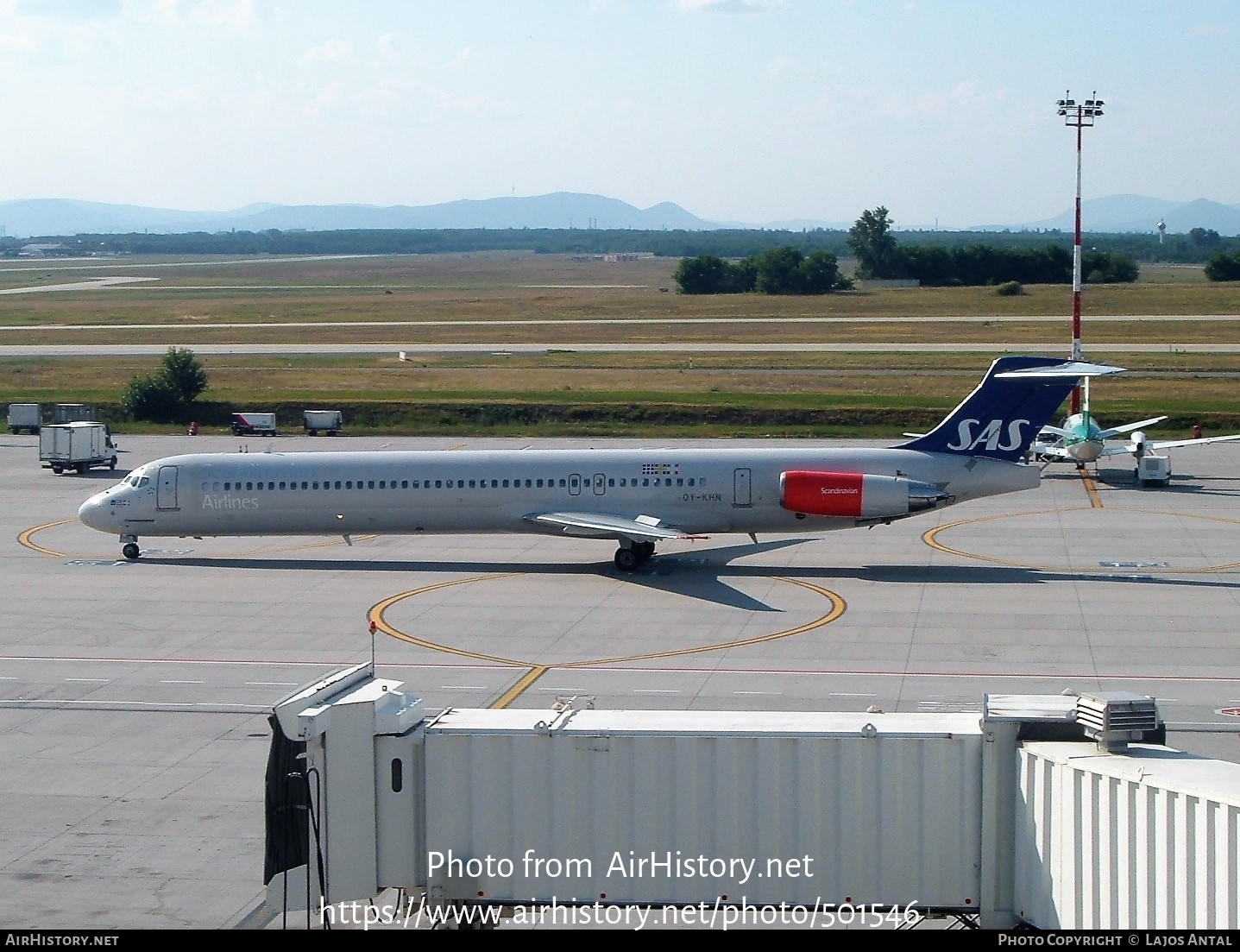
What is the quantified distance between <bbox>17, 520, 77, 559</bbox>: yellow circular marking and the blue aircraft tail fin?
91.1ft

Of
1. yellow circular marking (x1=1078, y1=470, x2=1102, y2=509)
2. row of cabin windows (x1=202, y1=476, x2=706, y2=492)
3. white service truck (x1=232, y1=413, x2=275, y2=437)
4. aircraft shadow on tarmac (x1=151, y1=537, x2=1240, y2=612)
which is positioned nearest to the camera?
aircraft shadow on tarmac (x1=151, y1=537, x2=1240, y2=612)

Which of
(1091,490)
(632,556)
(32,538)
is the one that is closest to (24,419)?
(32,538)

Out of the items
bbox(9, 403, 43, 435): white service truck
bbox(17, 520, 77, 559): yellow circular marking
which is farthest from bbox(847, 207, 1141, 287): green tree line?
bbox(17, 520, 77, 559): yellow circular marking

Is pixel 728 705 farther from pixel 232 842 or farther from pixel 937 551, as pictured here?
pixel 937 551

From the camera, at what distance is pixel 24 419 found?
255ft

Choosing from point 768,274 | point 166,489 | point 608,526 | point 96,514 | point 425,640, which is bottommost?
point 425,640

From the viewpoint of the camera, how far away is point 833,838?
1524 cm

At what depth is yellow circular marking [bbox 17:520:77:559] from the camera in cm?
4584

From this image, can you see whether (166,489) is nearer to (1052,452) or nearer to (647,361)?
(1052,452)

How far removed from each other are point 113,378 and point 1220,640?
8192 centimetres

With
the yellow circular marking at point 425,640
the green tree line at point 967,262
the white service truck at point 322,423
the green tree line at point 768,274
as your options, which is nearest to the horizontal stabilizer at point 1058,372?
the yellow circular marking at point 425,640

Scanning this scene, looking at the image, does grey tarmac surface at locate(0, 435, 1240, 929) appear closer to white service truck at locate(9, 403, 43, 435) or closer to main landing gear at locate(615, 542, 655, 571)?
main landing gear at locate(615, 542, 655, 571)

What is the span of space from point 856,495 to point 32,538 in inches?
1099
